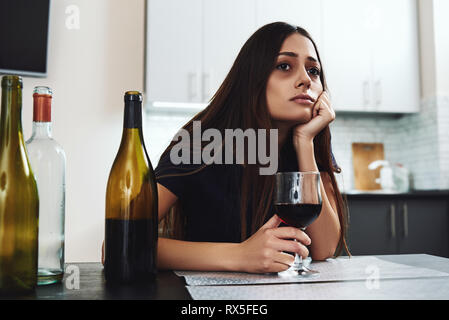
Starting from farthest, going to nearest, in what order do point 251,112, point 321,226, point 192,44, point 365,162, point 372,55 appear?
point 365,162
point 372,55
point 192,44
point 251,112
point 321,226

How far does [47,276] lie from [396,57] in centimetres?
339

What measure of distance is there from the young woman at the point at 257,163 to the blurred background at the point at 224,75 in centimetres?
164

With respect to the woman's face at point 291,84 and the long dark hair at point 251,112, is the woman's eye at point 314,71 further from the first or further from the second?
the long dark hair at point 251,112

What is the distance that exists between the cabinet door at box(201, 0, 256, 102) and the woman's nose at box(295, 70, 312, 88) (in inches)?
74.1

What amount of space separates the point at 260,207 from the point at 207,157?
233mm

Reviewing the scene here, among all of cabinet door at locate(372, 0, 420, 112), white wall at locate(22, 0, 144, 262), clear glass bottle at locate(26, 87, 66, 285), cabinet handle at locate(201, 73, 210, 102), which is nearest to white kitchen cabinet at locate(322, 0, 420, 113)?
cabinet door at locate(372, 0, 420, 112)

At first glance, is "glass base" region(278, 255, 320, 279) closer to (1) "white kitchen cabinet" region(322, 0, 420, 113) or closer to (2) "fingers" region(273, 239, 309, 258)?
(2) "fingers" region(273, 239, 309, 258)

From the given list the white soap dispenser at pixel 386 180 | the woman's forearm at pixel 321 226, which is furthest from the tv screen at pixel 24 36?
the white soap dispenser at pixel 386 180

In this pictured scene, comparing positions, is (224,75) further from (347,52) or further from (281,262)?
(281,262)

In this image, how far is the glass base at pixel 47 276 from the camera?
0.76 m

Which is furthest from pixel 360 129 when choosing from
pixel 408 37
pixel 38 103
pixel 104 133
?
pixel 38 103

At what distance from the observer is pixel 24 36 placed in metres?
2.96

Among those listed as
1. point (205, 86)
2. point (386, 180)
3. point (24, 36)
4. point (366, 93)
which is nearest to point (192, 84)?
point (205, 86)
